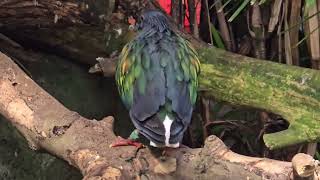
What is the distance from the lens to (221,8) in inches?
124

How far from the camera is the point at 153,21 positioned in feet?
8.82

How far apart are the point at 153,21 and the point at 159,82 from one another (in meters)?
0.47

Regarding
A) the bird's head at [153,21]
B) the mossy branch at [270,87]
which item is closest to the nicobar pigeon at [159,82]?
the bird's head at [153,21]

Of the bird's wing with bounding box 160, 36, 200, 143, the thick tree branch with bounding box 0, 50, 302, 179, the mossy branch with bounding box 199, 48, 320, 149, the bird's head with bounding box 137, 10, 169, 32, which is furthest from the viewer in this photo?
the bird's head with bounding box 137, 10, 169, 32

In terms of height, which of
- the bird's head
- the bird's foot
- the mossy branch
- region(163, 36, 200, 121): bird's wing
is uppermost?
the bird's head

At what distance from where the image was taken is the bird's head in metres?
2.65

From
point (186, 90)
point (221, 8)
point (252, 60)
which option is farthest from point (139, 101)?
point (221, 8)

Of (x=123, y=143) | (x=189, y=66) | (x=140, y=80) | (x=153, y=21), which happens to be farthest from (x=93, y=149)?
(x=153, y=21)

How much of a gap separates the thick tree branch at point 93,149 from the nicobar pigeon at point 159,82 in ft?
0.32

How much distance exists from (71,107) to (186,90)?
1165 millimetres

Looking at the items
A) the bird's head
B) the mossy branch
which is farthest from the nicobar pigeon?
the mossy branch

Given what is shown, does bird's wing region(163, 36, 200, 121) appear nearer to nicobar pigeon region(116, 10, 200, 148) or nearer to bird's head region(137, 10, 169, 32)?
nicobar pigeon region(116, 10, 200, 148)

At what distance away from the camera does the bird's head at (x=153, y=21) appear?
2.65 meters

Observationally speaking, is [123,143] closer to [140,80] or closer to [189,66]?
[140,80]
